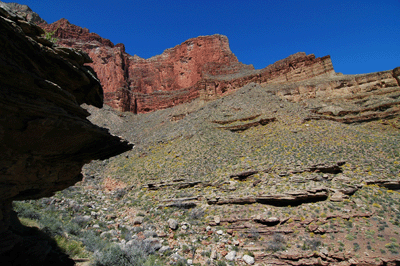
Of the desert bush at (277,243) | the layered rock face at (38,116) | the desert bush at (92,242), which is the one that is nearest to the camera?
the layered rock face at (38,116)

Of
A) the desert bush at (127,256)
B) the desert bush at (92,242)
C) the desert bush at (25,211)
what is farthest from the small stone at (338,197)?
the desert bush at (25,211)

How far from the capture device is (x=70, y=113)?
6.19m

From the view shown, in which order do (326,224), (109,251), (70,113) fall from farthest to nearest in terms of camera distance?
(326,224), (109,251), (70,113)

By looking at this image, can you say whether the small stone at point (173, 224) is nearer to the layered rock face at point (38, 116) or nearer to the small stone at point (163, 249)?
the small stone at point (163, 249)

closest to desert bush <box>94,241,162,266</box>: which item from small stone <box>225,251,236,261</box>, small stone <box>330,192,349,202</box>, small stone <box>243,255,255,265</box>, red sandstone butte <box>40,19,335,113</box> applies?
small stone <box>225,251,236,261</box>

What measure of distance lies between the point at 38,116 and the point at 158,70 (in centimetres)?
6572

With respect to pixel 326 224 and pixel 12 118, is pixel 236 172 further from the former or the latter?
pixel 12 118

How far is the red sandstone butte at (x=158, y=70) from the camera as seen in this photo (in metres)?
52.4

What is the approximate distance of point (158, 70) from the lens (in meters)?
67.1

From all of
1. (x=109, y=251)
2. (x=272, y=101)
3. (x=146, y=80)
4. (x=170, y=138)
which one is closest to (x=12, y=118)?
(x=109, y=251)

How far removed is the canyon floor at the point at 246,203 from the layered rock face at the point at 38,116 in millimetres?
3818

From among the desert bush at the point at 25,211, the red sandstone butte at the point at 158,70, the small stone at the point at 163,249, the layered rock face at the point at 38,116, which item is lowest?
the small stone at the point at 163,249

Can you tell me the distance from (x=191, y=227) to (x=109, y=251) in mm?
5105

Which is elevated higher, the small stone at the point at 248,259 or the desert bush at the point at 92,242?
the desert bush at the point at 92,242
